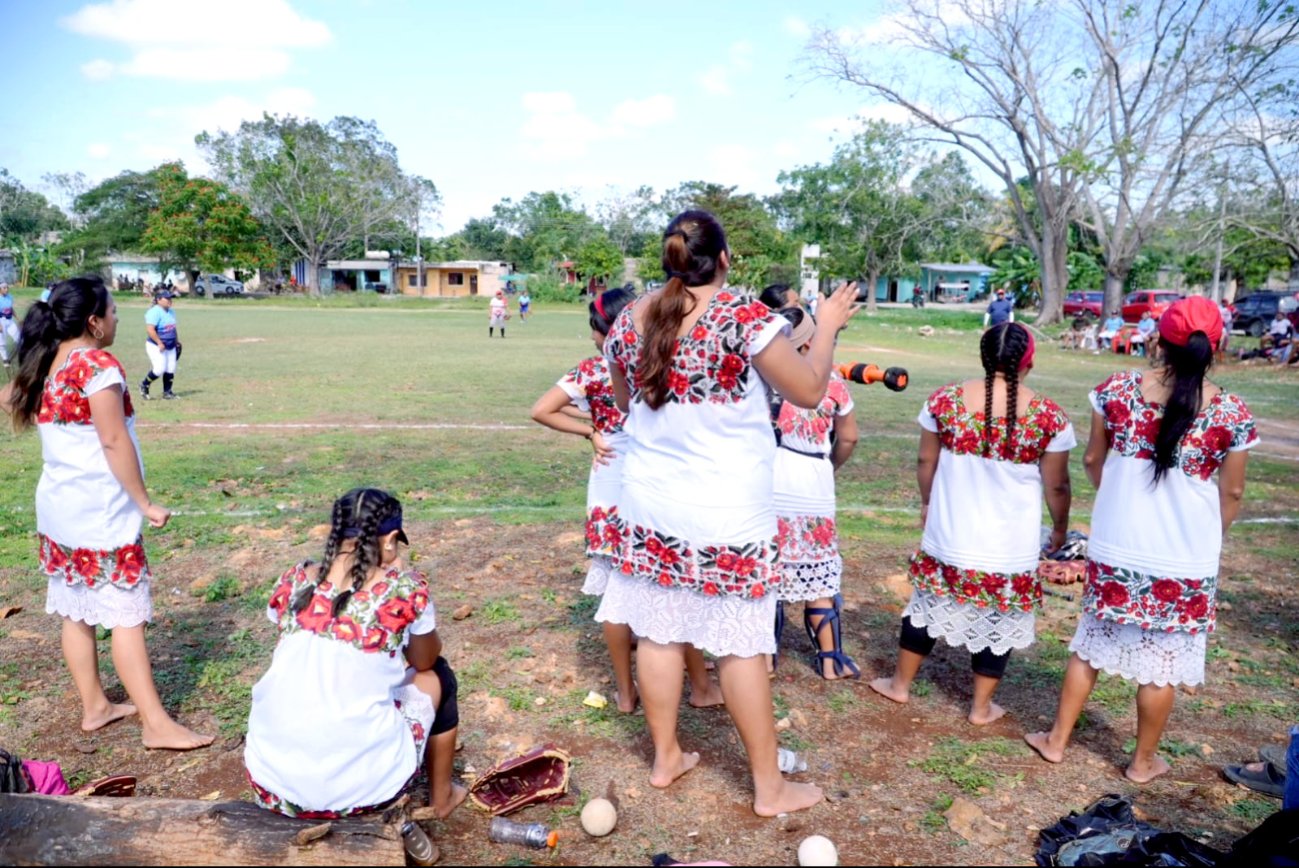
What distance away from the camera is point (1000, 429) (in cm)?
383

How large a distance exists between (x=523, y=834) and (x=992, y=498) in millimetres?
2245

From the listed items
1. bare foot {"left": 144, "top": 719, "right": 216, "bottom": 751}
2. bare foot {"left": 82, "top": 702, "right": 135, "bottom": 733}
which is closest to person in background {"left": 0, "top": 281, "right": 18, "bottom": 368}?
bare foot {"left": 82, "top": 702, "right": 135, "bottom": 733}

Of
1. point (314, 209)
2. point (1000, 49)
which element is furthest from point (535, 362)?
point (314, 209)

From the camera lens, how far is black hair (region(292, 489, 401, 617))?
2820 millimetres

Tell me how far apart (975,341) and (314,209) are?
4697 cm

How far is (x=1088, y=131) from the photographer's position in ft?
110

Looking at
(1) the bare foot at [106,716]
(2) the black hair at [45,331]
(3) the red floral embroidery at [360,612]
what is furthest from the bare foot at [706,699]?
(2) the black hair at [45,331]

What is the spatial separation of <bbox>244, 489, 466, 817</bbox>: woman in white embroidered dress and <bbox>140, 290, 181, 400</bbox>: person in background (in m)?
11.7

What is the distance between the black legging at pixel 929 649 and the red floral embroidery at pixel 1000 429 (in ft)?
2.75

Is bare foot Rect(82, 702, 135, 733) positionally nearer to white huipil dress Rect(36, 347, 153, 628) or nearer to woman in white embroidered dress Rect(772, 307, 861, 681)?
white huipil dress Rect(36, 347, 153, 628)

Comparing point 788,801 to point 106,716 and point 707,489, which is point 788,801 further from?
point 106,716

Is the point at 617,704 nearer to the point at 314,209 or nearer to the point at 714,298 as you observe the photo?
the point at 714,298

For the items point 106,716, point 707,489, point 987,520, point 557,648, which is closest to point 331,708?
point 707,489

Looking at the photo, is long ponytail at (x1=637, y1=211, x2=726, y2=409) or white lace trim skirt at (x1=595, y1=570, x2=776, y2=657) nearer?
long ponytail at (x1=637, y1=211, x2=726, y2=409)
